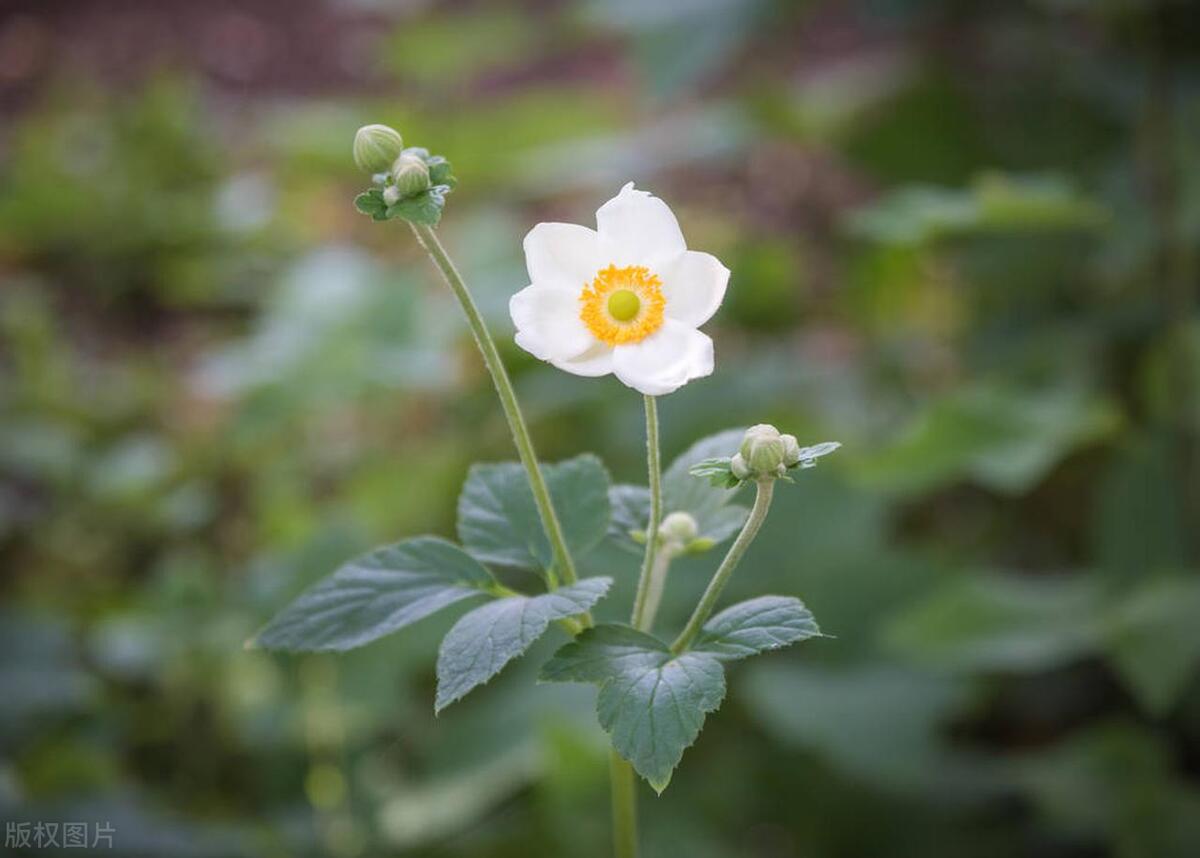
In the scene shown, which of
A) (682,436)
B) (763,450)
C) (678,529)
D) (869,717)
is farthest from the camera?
(682,436)

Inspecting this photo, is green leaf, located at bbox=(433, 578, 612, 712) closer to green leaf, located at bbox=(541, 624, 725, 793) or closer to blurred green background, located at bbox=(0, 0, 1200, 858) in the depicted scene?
green leaf, located at bbox=(541, 624, 725, 793)

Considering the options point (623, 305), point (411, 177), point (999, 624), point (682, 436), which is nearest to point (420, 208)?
point (411, 177)

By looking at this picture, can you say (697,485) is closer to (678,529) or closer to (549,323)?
(678,529)

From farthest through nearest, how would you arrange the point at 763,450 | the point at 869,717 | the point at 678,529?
1. the point at 869,717
2. the point at 678,529
3. the point at 763,450

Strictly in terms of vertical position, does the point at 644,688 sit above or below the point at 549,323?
below

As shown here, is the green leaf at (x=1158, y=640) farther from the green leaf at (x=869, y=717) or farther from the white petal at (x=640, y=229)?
the white petal at (x=640, y=229)

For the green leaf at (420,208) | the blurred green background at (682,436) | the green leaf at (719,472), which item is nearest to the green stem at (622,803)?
the green leaf at (719,472)
